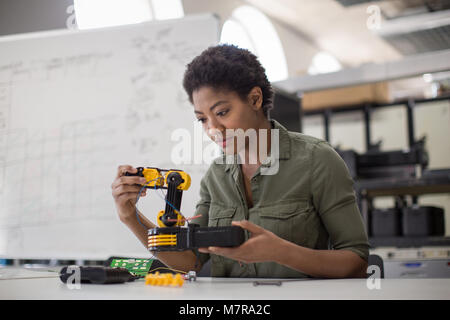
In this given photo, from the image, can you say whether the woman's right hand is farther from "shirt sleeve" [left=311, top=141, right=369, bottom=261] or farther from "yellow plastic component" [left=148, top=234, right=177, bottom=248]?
"shirt sleeve" [left=311, top=141, right=369, bottom=261]

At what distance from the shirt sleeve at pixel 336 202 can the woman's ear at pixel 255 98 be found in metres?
0.19

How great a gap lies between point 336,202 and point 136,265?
51cm

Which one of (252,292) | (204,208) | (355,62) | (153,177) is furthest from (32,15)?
(355,62)

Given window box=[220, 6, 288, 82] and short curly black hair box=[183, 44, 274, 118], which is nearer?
short curly black hair box=[183, 44, 274, 118]

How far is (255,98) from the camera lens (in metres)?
1.25

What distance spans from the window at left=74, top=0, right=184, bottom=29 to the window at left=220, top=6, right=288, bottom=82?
105cm

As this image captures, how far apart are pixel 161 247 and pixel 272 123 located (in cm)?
Answer: 56

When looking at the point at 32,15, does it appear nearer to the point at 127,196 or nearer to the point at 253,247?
the point at 127,196

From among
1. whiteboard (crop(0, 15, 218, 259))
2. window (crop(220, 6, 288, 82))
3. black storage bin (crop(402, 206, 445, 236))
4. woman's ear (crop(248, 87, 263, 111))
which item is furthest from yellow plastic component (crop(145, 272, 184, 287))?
window (crop(220, 6, 288, 82))

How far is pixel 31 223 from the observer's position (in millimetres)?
2209

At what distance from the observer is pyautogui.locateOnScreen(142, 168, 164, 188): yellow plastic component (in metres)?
1.09

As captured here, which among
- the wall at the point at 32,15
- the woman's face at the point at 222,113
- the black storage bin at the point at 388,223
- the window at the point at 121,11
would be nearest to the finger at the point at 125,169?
the woman's face at the point at 222,113
